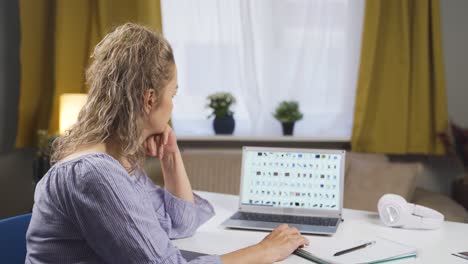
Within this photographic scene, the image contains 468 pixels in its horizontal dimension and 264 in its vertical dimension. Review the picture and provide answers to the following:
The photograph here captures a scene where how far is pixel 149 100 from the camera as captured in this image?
145 cm

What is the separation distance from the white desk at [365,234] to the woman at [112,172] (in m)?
0.23

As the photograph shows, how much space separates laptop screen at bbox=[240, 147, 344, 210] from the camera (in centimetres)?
202

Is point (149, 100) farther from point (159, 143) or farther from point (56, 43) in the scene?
point (56, 43)

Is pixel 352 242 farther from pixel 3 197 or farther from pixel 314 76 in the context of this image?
pixel 3 197

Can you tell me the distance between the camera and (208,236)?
185cm

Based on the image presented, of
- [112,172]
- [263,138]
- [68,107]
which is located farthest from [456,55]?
[112,172]

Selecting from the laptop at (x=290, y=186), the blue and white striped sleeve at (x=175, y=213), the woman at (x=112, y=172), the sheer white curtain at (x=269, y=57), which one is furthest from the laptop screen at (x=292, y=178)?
the sheer white curtain at (x=269, y=57)

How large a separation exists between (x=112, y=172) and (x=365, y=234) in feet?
2.78

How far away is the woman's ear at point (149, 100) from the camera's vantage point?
4.70 ft

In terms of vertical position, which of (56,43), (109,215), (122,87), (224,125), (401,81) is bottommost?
(224,125)

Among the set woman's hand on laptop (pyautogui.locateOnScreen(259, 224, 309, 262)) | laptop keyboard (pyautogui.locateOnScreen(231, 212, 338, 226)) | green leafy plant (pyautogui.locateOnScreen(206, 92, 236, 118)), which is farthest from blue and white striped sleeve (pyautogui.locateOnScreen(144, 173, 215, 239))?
green leafy plant (pyautogui.locateOnScreen(206, 92, 236, 118))

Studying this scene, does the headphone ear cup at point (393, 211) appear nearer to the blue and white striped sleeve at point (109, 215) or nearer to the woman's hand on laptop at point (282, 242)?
the woman's hand on laptop at point (282, 242)

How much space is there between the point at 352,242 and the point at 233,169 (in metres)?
1.92

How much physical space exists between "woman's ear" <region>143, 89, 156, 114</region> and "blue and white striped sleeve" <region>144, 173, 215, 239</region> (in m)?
0.50
